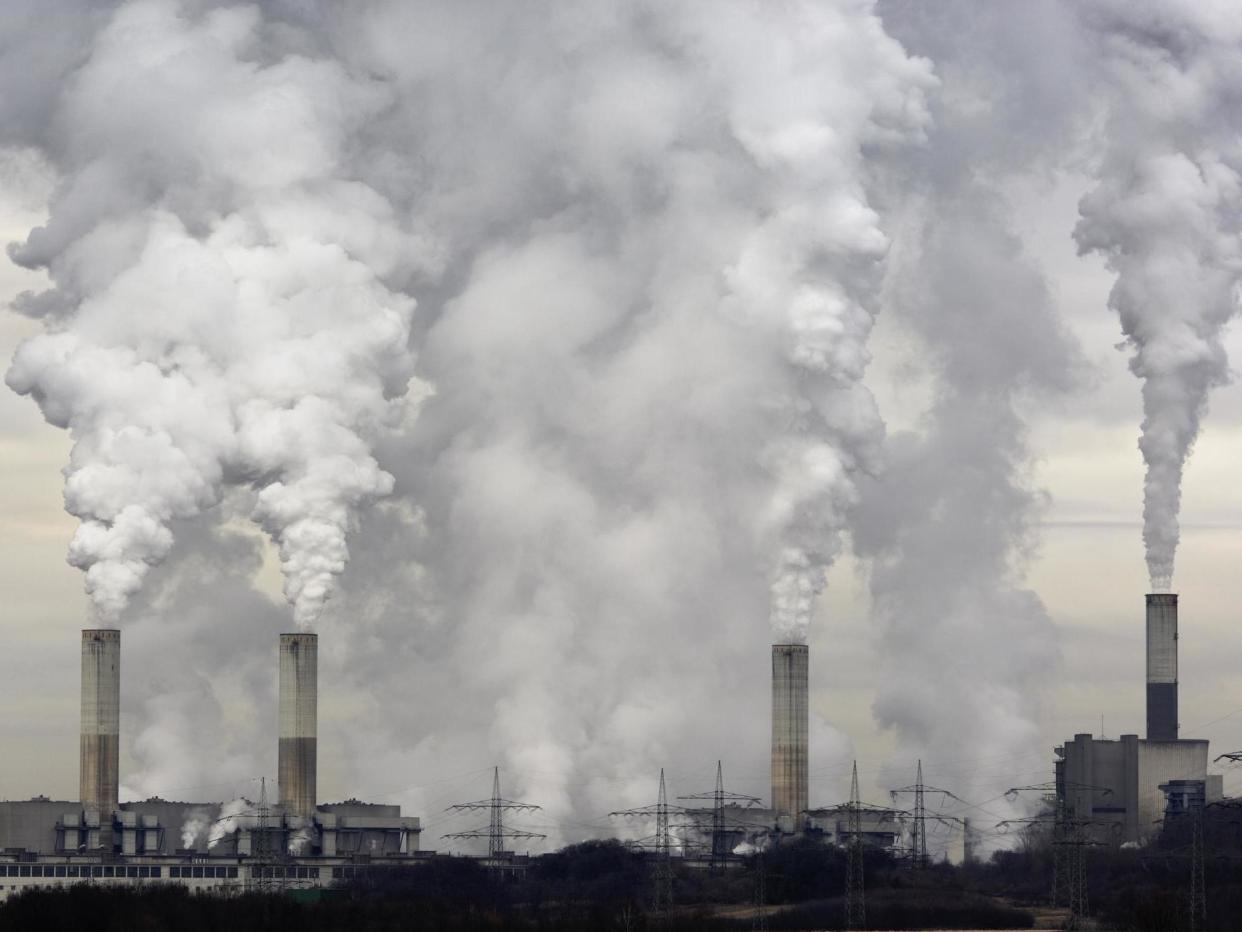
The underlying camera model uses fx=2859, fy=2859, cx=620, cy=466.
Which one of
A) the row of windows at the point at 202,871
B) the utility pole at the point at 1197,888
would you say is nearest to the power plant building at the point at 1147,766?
the utility pole at the point at 1197,888

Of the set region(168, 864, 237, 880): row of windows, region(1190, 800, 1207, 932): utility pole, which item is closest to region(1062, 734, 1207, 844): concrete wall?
region(1190, 800, 1207, 932): utility pole

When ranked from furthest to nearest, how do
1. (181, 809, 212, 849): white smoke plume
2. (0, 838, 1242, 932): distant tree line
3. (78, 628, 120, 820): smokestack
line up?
1. (181, 809, 212, 849): white smoke plume
2. (78, 628, 120, 820): smokestack
3. (0, 838, 1242, 932): distant tree line

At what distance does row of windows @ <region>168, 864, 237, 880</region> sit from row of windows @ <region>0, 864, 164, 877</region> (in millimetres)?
1290

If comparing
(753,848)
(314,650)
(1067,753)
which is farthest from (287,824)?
(1067,753)

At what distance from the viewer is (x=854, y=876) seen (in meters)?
109

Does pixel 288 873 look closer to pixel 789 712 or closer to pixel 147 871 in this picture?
pixel 147 871

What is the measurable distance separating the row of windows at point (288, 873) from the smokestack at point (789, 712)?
1965 centimetres

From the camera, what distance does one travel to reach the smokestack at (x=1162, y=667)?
112000 millimetres

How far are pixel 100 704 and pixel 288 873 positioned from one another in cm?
1186

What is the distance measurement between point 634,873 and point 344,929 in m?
27.4

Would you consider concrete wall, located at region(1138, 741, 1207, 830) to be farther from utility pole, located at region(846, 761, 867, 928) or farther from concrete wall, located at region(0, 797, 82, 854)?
concrete wall, located at region(0, 797, 82, 854)

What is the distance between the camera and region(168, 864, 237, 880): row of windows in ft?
378

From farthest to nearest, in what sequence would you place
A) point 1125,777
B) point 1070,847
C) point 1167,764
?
point 1125,777 → point 1167,764 → point 1070,847

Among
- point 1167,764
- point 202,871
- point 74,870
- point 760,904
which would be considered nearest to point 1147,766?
point 1167,764
